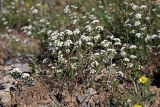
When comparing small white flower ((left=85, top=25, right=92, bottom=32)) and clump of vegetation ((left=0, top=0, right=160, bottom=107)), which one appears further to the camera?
small white flower ((left=85, top=25, right=92, bottom=32))

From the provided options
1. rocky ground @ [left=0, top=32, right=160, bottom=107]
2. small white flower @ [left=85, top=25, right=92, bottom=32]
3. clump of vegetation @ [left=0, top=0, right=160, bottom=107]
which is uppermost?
small white flower @ [left=85, top=25, right=92, bottom=32]

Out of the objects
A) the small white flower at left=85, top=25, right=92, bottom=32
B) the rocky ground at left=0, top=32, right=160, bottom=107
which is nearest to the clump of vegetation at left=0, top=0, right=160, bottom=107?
the small white flower at left=85, top=25, right=92, bottom=32

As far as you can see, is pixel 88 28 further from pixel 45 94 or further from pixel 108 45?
pixel 45 94

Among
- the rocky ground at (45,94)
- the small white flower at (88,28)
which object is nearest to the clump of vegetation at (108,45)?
the small white flower at (88,28)

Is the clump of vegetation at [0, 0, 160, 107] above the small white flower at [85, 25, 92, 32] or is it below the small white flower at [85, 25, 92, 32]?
below

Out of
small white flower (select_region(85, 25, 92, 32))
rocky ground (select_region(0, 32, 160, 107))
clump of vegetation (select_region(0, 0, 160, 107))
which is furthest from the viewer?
small white flower (select_region(85, 25, 92, 32))

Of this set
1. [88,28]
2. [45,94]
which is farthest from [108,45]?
[45,94]

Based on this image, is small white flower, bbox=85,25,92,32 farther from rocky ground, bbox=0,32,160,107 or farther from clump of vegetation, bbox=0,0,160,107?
rocky ground, bbox=0,32,160,107

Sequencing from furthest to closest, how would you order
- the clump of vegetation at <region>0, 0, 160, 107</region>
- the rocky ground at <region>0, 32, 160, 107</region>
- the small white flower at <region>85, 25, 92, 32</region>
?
the small white flower at <region>85, 25, 92, 32</region> → the clump of vegetation at <region>0, 0, 160, 107</region> → the rocky ground at <region>0, 32, 160, 107</region>
